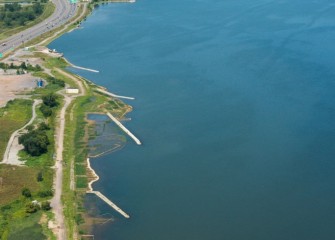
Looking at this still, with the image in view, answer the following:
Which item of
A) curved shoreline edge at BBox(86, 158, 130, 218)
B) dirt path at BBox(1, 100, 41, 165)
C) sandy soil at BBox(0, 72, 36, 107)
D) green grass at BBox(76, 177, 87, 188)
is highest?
sandy soil at BBox(0, 72, 36, 107)

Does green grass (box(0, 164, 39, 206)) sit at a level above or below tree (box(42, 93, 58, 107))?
below

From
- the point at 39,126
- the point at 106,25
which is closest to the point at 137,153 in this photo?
the point at 39,126

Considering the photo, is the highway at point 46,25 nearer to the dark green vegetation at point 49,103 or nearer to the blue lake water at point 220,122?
the blue lake water at point 220,122

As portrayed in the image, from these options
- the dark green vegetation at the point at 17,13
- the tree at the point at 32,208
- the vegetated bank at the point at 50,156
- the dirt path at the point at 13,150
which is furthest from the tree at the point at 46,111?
the dark green vegetation at the point at 17,13

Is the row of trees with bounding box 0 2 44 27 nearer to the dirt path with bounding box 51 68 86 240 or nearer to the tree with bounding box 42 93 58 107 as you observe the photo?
the dirt path with bounding box 51 68 86 240

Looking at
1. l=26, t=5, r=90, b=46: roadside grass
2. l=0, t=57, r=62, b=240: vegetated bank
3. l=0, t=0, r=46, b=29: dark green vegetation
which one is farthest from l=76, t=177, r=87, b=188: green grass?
l=0, t=0, r=46, b=29: dark green vegetation

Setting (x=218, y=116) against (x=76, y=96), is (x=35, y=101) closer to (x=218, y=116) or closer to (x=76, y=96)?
(x=76, y=96)
